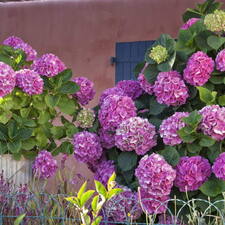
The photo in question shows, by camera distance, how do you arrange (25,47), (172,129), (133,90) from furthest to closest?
(25,47) → (133,90) → (172,129)

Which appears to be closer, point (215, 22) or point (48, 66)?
point (215, 22)

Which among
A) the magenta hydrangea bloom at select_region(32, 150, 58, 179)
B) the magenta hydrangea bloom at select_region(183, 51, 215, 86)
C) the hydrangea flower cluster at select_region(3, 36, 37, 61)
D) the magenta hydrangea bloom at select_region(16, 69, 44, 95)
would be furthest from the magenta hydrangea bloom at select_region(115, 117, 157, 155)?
the hydrangea flower cluster at select_region(3, 36, 37, 61)

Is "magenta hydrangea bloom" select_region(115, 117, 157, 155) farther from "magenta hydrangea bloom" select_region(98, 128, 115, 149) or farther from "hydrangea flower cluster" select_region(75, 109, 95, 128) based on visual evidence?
"hydrangea flower cluster" select_region(75, 109, 95, 128)

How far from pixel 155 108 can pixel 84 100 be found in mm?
713

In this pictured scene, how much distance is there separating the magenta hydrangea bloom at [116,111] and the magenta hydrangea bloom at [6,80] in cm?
56

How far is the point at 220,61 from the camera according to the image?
2898 mm

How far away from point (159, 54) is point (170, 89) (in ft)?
0.62

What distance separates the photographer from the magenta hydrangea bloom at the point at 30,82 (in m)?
3.37

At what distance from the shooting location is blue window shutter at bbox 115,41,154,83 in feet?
21.9

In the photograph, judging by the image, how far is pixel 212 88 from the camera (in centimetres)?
298

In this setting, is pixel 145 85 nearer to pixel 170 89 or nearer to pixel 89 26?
pixel 170 89

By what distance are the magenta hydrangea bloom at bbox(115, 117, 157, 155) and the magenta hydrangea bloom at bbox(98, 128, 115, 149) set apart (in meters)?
0.17

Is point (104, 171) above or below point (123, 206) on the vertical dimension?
above

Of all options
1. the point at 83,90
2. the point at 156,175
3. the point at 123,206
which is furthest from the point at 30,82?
the point at 156,175
